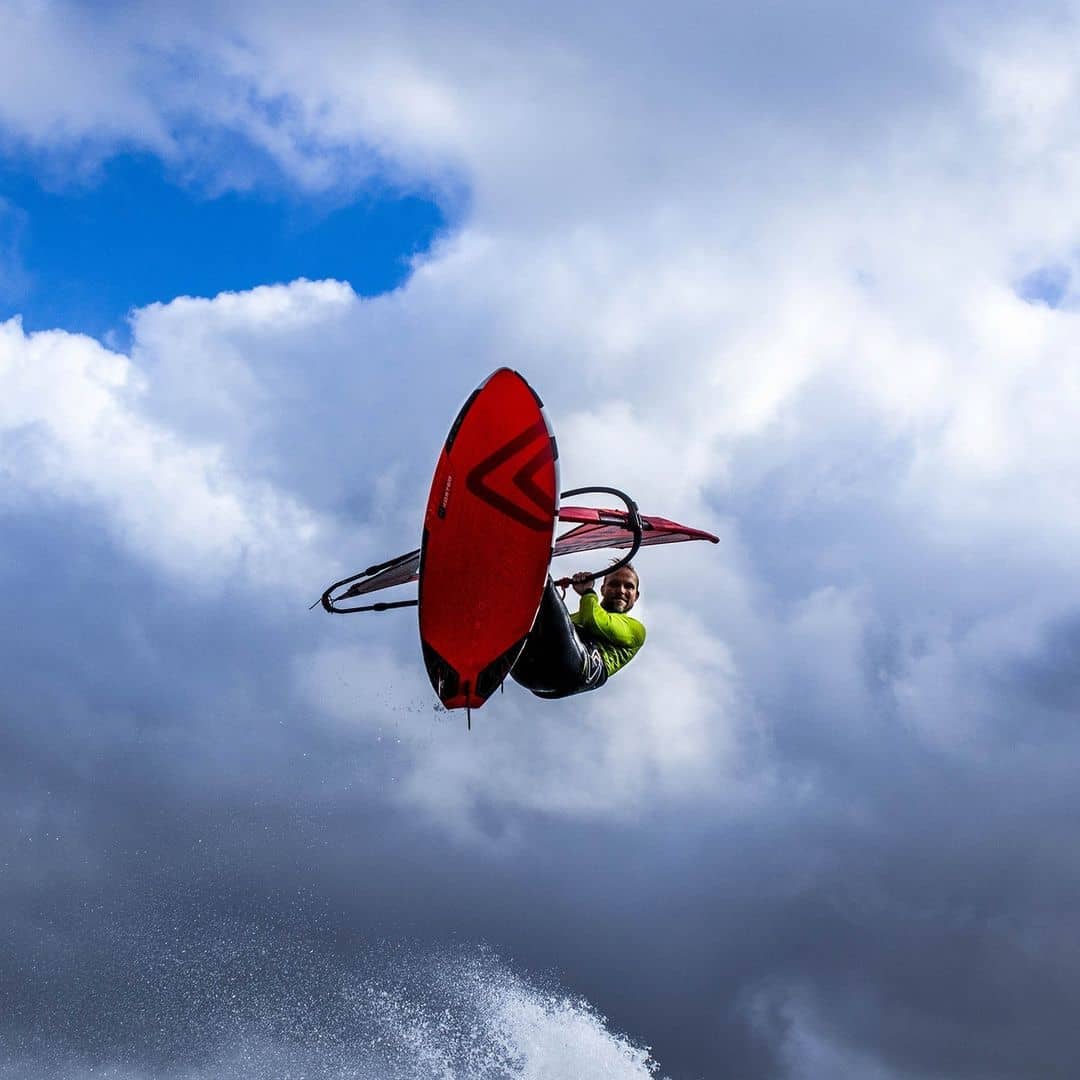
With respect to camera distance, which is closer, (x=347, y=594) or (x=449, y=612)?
(x=449, y=612)

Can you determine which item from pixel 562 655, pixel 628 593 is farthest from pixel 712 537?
pixel 562 655

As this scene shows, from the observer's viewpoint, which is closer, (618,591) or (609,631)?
(609,631)

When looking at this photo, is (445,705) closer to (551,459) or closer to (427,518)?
(427,518)

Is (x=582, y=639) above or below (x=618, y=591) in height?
below

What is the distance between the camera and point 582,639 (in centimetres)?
1947

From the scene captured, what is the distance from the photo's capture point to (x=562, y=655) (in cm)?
1844

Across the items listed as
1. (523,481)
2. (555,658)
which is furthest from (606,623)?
(523,481)

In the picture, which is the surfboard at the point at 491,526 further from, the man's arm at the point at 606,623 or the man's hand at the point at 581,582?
the man's hand at the point at 581,582

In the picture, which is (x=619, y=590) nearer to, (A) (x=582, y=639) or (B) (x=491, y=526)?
(A) (x=582, y=639)

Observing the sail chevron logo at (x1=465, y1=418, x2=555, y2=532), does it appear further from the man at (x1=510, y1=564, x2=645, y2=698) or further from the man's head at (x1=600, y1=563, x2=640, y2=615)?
the man's head at (x1=600, y1=563, x2=640, y2=615)

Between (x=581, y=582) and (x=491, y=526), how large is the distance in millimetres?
2547

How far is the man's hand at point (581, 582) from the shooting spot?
19594mm

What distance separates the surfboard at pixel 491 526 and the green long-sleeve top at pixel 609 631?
1753 millimetres

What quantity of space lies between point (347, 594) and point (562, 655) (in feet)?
13.3
